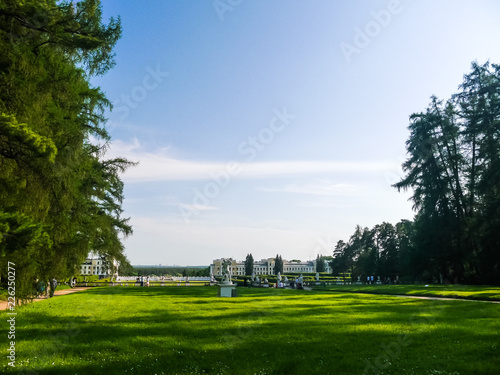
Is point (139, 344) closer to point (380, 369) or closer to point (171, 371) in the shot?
point (171, 371)

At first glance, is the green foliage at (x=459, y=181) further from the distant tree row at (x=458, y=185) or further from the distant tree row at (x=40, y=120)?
the distant tree row at (x=40, y=120)

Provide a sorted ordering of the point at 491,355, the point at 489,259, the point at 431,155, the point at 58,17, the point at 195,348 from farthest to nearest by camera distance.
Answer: the point at 431,155 < the point at 489,259 < the point at 58,17 < the point at 195,348 < the point at 491,355

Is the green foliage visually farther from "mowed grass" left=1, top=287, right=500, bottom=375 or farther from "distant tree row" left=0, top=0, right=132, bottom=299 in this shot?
"distant tree row" left=0, top=0, right=132, bottom=299

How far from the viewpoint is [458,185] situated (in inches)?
1464

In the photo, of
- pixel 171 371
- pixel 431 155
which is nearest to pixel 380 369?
pixel 171 371

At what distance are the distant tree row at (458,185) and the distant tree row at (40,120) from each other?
30828mm

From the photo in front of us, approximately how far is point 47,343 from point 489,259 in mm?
33761

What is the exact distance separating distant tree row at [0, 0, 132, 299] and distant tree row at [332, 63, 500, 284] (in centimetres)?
3083

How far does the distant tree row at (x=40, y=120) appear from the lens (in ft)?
25.4

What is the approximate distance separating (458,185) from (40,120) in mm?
37498

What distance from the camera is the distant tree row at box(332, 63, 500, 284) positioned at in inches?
1237

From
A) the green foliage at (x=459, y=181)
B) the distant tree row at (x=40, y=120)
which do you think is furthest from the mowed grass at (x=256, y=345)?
the green foliage at (x=459, y=181)

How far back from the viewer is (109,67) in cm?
1277

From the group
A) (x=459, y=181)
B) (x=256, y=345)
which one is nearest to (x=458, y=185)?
(x=459, y=181)
